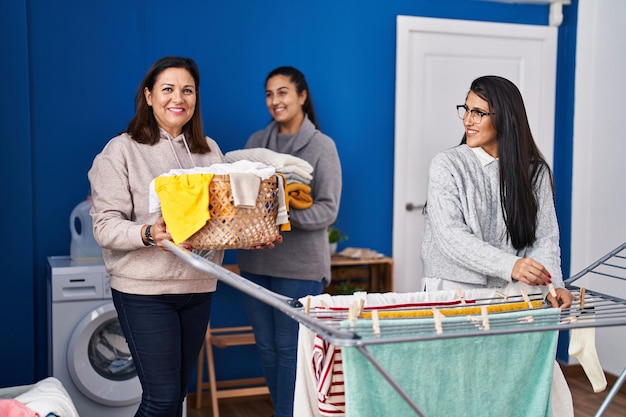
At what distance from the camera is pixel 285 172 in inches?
121

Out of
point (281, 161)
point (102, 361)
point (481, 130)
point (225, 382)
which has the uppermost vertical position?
point (481, 130)

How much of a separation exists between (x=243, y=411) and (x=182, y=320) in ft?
5.50

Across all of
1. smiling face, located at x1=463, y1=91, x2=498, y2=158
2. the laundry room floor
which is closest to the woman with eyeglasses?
smiling face, located at x1=463, y1=91, x2=498, y2=158

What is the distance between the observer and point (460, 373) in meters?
1.83

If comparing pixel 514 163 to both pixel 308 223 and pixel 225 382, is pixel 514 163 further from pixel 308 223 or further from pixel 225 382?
pixel 225 382

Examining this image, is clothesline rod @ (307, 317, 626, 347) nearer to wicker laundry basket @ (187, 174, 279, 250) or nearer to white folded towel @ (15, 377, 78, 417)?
wicker laundry basket @ (187, 174, 279, 250)

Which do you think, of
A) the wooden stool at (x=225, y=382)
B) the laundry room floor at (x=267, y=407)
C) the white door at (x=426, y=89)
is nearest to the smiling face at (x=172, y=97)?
the wooden stool at (x=225, y=382)

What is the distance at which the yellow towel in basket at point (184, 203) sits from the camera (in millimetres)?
2199

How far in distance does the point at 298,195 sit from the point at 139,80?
132 centimetres

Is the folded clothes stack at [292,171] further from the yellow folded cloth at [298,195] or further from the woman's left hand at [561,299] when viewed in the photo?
the woman's left hand at [561,299]

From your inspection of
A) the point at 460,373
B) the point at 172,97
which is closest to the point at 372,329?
the point at 460,373

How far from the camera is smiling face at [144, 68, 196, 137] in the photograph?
2529 mm

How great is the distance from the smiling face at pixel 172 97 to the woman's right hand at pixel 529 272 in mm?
1192

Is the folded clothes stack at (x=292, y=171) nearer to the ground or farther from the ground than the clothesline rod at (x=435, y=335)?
farther from the ground
